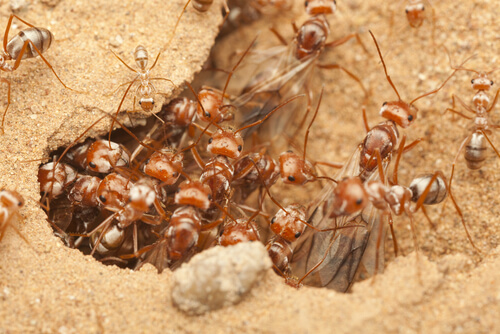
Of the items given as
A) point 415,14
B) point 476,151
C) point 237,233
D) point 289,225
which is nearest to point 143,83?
point 237,233

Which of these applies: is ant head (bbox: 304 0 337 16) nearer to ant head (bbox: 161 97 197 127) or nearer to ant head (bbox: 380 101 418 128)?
ant head (bbox: 380 101 418 128)

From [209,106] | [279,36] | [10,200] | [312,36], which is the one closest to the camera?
[10,200]

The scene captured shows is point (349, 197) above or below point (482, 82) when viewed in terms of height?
below

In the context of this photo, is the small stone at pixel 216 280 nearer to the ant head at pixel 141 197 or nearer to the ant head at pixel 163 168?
the ant head at pixel 141 197

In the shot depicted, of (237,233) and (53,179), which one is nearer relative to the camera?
(53,179)

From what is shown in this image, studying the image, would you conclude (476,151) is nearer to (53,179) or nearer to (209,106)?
(209,106)

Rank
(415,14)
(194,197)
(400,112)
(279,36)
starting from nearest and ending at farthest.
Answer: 1. (194,197)
2. (400,112)
3. (415,14)
4. (279,36)
